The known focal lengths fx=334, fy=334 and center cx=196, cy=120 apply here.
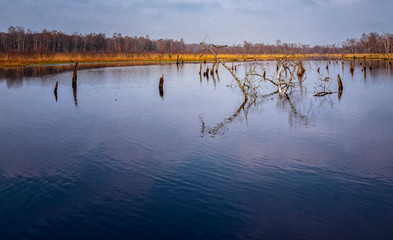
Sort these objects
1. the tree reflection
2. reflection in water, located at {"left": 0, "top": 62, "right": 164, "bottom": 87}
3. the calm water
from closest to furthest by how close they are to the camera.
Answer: the calm water
the tree reflection
reflection in water, located at {"left": 0, "top": 62, "right": 164, "bottom": 87}

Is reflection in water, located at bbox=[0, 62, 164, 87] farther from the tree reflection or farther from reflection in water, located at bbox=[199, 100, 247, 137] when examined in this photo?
reflection in water, located at bbox=[199, 100, 247, 137]

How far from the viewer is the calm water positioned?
24.1 ft

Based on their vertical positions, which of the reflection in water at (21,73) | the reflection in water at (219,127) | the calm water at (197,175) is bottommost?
the calm water at (197,175)

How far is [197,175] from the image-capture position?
1021cm

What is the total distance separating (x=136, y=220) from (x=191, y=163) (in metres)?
4.01

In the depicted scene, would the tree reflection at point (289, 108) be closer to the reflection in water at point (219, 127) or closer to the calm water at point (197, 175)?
the reflection in water at point (219, 127)

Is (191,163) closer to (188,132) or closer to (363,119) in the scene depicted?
(188,132)

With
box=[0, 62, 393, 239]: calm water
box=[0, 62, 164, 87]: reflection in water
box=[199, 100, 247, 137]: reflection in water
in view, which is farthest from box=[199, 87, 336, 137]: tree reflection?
box=[0, 62, 164, 87]: reflection in water

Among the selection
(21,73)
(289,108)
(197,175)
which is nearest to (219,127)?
(197,175)

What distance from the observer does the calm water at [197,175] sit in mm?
7336

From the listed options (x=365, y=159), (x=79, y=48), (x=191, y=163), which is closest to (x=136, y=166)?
(x=191, y=163)

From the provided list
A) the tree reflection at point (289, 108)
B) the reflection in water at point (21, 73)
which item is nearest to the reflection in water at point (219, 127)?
the tree reflection at point (289, 108)

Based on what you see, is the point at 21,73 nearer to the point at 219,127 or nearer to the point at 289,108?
the point at 289,108

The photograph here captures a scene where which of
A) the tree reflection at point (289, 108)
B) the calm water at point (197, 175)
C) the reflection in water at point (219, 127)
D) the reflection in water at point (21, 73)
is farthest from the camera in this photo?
the reflection in water at point (21, 73)
